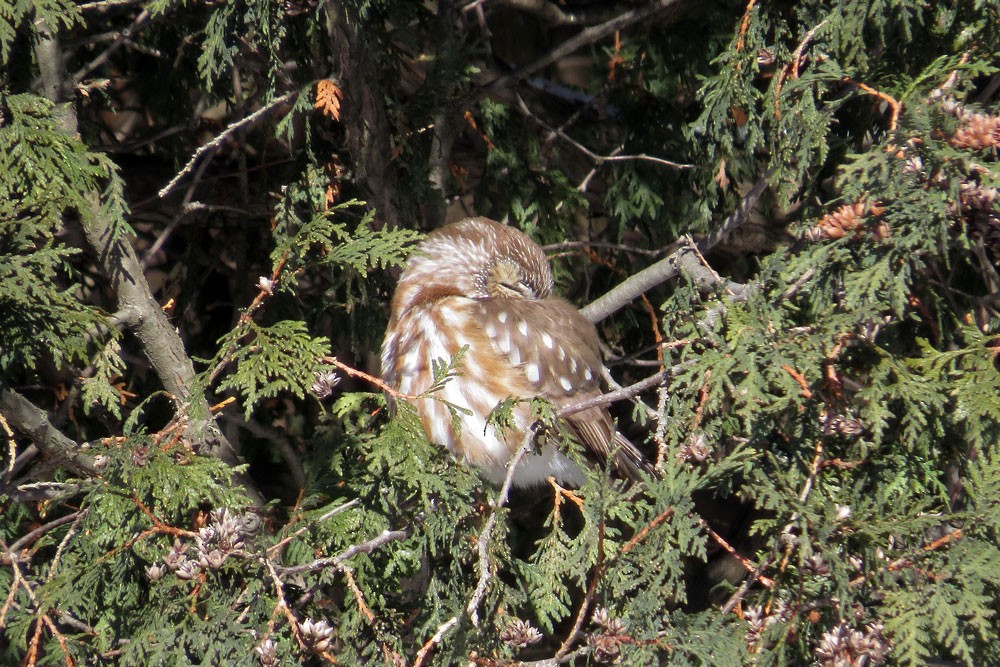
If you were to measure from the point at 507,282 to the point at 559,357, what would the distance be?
1.29 feet

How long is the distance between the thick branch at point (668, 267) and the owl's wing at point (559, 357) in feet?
0.31

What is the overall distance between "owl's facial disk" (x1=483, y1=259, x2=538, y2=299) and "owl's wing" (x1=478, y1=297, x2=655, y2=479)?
9 centimetres

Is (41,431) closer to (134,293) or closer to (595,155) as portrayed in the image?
(134,293)

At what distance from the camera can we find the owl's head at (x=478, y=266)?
338cm

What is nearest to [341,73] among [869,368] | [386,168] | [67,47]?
[386,168]

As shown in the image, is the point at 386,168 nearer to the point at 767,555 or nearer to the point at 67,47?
the point at 67,47

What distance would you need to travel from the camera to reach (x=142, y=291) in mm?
2816

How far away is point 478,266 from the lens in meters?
3.42

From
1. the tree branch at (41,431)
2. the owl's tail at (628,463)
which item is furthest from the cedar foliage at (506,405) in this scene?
the owl's tail at (628,463)

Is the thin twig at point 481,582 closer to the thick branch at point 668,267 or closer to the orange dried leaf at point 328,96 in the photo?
the thick branch at point 668,267

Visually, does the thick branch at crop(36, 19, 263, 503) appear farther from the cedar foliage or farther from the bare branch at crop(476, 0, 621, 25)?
the bare branch at crop(476, 0, 621, 25)

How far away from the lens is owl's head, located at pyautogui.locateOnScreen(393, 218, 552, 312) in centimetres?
338

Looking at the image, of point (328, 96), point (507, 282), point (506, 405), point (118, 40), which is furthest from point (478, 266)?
point (118, 40)

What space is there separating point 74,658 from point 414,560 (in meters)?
0.85
